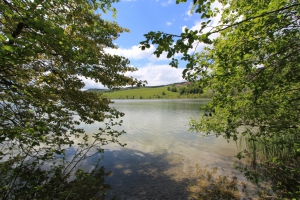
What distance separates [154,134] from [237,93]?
16.2 metres

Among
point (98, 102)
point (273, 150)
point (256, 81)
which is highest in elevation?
point (256, 81)

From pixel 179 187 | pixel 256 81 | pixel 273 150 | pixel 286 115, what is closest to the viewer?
pixel 256 81

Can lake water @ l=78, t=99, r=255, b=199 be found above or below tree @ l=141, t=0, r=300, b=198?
below

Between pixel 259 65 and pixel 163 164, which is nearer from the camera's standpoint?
pixel 259 65

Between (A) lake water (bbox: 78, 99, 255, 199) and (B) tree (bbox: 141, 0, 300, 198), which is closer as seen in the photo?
(B) tree (bbox: 141, 0, 300, 198)

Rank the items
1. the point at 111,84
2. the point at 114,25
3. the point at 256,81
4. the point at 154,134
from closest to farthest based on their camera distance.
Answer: the point at 256,81, the point at 111,84, the point at 114,25, the point at 154,134

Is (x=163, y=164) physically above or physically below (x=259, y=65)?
below

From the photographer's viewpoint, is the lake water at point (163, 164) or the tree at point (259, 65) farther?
the lake water at point (163, 164)

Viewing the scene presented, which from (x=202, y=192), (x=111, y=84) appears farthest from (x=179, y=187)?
(x=111, y=84)

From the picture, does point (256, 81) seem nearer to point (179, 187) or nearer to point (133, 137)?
point (179, 187)

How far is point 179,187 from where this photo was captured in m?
8.20

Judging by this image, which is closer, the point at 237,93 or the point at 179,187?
the point at 237,93

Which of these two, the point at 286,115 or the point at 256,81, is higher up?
the point at 256,81

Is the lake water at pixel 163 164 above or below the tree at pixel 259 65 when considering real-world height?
below
